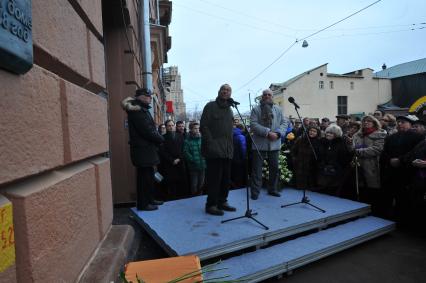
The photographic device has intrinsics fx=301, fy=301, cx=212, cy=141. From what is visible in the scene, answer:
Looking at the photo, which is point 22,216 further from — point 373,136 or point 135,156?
point 373,136

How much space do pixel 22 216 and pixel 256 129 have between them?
428 cm

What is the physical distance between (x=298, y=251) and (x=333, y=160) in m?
2.53

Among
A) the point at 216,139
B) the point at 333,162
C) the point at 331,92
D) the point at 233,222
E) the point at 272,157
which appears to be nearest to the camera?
the point at 233,222

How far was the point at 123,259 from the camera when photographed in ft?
7.00

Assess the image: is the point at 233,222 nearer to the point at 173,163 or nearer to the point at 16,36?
the point at 173,163

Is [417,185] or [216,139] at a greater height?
[216,139]

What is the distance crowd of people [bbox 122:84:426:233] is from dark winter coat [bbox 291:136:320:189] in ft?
0.06

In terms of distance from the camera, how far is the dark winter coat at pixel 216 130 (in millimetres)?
4164

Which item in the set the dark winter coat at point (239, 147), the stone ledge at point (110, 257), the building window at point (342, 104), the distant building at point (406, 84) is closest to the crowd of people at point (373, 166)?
the dark winter coat at point (239, 147)

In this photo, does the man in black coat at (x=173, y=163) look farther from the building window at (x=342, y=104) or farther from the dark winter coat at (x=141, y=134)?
the building window at (x=342, y=104)

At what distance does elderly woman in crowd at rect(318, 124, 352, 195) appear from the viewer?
5.66 meters

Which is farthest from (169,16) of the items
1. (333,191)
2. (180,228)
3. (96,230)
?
(96,230)

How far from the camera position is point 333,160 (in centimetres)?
570

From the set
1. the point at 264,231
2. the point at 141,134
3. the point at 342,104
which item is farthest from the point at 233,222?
the point at 342,104
